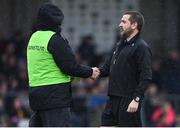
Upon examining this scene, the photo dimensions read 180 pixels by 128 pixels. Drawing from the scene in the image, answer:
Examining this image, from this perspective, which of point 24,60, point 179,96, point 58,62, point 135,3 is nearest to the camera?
point 58,62

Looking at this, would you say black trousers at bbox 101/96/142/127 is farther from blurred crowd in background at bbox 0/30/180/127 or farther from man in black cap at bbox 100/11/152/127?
blurred crowd in background at bbox 0/30/180/127

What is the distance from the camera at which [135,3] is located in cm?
1984

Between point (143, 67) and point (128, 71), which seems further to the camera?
point (128, 71)

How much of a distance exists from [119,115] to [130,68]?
0.57 m

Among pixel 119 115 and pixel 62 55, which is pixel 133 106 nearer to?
pixel 119 115

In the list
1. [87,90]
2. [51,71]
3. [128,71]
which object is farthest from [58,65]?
[87,90]

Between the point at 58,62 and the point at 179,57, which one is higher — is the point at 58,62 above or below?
above

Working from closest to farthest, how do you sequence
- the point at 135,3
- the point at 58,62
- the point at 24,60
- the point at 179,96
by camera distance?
1. the point at 58,62
2. the point at 179,96
3. the point at 24,60
4. the point at 135,3

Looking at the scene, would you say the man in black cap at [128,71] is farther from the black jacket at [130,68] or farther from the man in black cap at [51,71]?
the man in black cap at [51,71]

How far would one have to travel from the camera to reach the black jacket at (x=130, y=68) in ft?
33.2

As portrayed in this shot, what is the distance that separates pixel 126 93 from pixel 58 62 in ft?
3.11

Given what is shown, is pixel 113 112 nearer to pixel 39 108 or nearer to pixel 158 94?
pixel 39 108

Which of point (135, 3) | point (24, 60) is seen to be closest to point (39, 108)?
point (24, 60)

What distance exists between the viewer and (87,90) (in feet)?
55.4
